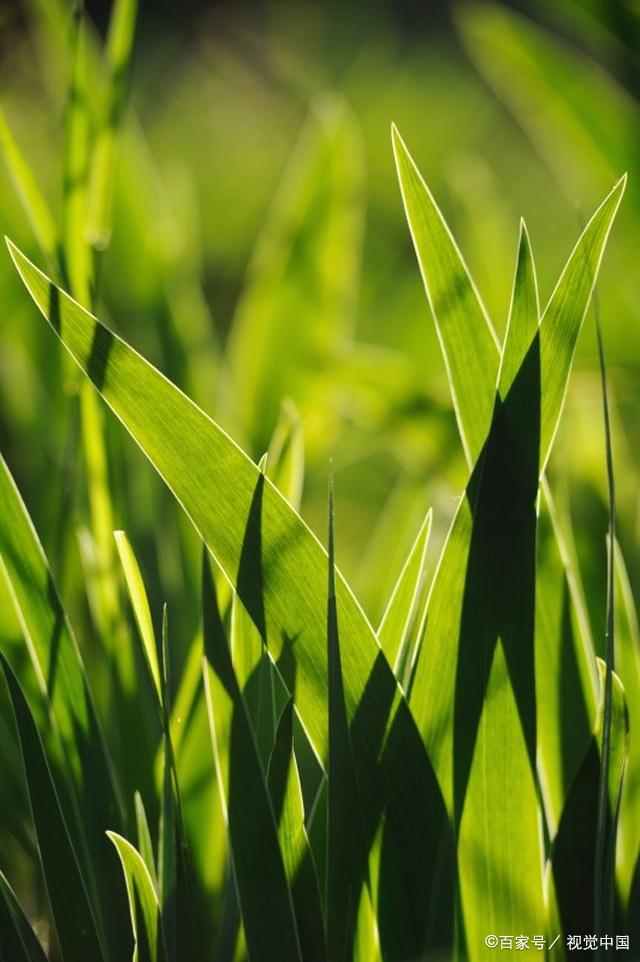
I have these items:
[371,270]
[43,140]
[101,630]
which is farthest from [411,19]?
A: [101,630]

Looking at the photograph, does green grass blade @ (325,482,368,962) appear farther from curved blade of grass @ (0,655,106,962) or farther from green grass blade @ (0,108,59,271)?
green grass blade @ (0,108,59,271)

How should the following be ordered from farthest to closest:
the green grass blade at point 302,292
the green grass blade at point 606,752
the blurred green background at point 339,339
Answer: the green grass blade at point 302,292, the blurred green background at point 339,339, the green grass blade at point 606,752

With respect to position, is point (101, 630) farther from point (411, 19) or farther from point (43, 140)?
point (411, 19)

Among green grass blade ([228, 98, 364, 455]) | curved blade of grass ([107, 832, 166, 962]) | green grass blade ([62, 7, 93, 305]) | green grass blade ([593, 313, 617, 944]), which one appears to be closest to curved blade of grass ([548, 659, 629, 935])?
green grass blade ([593, 313, 617, 944])

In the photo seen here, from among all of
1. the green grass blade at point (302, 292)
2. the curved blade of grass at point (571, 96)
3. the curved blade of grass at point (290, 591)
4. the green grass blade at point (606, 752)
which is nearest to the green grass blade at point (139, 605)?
the curved blade of grass at point (290, 591)

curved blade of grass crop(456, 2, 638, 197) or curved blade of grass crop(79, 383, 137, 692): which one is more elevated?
curved blade of grass crop(456, 2, 638, 197)

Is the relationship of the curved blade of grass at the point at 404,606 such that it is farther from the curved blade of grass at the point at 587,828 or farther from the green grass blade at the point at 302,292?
the green grass blade at the point at 302,292
